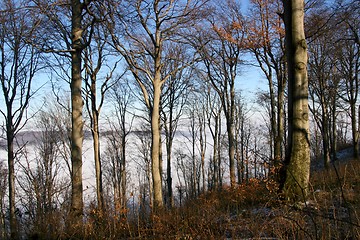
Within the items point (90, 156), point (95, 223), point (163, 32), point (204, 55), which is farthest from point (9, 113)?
point (90, 156)

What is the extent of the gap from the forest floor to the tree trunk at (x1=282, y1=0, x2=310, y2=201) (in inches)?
12.9

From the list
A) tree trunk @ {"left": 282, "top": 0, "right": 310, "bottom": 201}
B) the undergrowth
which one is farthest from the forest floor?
tree trunk @ {"left": 282, "top": 0, "right": 310, "bottom": 201}

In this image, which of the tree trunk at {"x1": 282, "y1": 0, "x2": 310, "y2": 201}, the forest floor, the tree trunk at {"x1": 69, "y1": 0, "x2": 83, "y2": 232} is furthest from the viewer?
the tree trunk at {"x1": 69, "y1": 0, "x2": 83, "y2": 232}

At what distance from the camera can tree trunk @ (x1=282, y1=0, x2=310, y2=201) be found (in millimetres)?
4988

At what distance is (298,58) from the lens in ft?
16.9

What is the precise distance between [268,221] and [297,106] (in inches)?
93.4

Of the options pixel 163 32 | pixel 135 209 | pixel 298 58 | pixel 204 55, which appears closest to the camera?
pixel 135 209

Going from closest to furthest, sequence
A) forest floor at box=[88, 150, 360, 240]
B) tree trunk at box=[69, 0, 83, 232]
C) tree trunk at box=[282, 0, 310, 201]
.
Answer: forest floor at box=[88, 150, 360, 240] < tree trunk at box=[282, 0, 310, 201] < tree trunk at box=[69, 0, 83, 232]

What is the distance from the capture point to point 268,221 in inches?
142

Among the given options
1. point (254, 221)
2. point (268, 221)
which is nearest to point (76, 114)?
point (254, 221)

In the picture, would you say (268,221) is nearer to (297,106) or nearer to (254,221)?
(254,221)

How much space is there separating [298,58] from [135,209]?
3922 mm

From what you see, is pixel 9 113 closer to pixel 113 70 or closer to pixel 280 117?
pixel 113 70

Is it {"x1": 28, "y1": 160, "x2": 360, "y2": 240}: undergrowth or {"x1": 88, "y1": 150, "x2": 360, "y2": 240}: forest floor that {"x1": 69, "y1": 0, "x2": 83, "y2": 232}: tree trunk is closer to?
{"x1": 28, "y1": 160, "x2": 360, "y2": 240}: undergrowth
